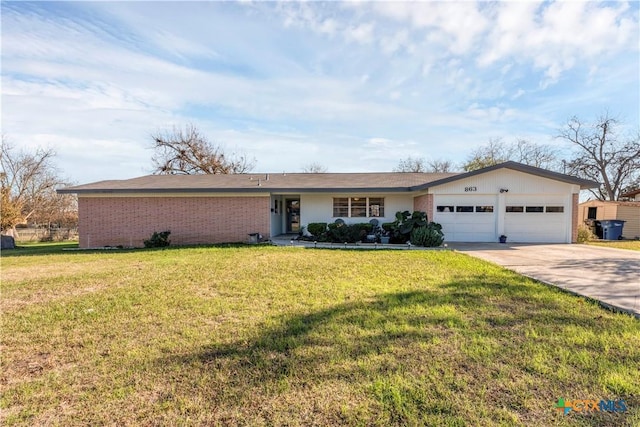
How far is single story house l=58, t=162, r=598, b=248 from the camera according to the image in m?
13.4

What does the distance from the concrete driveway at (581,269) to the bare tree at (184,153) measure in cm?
2571

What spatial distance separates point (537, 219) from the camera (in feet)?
44.3

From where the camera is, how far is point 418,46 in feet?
34.0

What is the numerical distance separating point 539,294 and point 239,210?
38.9 ft

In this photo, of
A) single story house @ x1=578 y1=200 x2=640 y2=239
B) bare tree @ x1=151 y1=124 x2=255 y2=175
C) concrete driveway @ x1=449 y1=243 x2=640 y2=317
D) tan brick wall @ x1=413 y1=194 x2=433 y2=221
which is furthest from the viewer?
bare tree @ x1=151 y1=124 x2=255 y2=175

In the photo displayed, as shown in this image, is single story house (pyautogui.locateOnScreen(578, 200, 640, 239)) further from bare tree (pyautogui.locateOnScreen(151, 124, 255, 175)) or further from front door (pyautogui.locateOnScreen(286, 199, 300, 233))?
bare tree (pyautogui.locateOnScreen(151, 124, 255, 175))

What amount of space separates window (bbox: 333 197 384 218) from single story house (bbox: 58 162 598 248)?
0.16 feet

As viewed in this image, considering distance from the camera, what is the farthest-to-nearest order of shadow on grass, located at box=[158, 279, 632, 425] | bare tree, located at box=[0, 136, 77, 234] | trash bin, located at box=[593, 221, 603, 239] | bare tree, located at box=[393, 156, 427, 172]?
1. bare tree, located at box=[393, 156, 427, 172]
2. bare tree, located at box=[0, 136, 77, 234]
3. trash bin, located at box=[593, 221, 603, 239]
4. shadow on grass, located at box=[158, 279, 632, 425]

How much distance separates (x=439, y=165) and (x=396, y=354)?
38.8 m

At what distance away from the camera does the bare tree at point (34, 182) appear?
26.4 metres

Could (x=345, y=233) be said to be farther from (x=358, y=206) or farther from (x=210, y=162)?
(x=210, y=162)

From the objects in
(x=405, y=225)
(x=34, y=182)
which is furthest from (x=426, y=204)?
(x=34, y=182)

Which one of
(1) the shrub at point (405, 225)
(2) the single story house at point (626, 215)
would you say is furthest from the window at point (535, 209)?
(2) the single story house at point (626, 215)

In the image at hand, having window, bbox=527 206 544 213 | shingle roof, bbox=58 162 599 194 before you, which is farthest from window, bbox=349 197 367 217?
window, bbox=527 206 544 213
